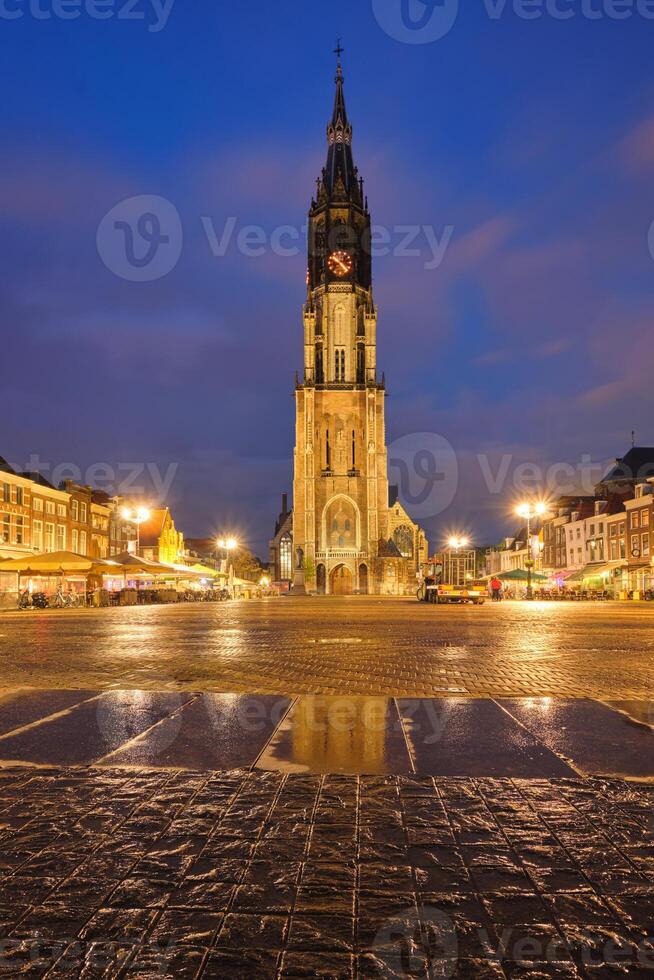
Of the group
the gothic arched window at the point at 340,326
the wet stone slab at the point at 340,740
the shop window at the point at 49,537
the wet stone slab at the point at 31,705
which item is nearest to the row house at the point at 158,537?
the shop window at the point at 49,537

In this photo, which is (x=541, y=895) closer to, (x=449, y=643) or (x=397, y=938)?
(x=397, y=938)

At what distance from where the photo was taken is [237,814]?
3.35 meters

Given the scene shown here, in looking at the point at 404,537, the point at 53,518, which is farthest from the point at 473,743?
the point at 404,537

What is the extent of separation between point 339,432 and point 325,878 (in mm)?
79606

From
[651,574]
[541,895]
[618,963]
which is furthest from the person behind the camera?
[651,574]

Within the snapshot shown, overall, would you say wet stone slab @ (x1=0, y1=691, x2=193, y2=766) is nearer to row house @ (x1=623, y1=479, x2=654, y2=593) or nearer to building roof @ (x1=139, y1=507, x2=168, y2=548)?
row house @ (x1=623, y1=479, x2=654, y2=593)

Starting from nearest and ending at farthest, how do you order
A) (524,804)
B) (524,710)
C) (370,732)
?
(524,804) → (370,732) → (524,710)

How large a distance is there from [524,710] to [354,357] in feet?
263

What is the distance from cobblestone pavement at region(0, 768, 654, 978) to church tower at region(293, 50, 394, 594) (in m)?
73.3

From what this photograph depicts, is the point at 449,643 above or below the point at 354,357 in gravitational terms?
below

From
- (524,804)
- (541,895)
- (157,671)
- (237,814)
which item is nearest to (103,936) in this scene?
(237,814)

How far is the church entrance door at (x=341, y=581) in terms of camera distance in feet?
262

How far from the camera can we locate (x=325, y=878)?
8.73ft

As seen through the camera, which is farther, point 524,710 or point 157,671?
point 157,671
